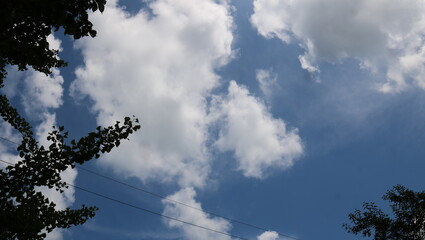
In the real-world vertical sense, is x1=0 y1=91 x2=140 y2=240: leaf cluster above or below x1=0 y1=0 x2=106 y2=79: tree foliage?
below

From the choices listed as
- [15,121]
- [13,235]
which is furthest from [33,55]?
[13,235]

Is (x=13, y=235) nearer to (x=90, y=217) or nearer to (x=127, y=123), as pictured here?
(x=90, y=217)

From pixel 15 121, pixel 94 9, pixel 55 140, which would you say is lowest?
pixel 55 140

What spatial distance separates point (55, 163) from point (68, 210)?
1364 millimetres

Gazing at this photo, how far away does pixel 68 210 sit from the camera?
20.7 ft

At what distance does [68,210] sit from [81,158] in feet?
5.15

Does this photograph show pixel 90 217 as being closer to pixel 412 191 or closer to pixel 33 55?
pixel 33 55

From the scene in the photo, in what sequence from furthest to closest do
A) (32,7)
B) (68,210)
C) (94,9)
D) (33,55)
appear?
(68,210) < (33,55) < (94,9) < (32,7)

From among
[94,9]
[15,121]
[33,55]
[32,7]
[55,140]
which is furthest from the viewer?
[15,121]

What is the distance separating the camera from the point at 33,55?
17.2 feet

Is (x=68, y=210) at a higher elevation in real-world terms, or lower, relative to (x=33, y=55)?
lower

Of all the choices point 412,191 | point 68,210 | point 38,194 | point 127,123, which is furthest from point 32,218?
point 412,191

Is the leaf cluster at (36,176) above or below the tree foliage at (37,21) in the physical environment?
below

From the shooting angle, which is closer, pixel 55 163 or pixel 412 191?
pixel 55 163
